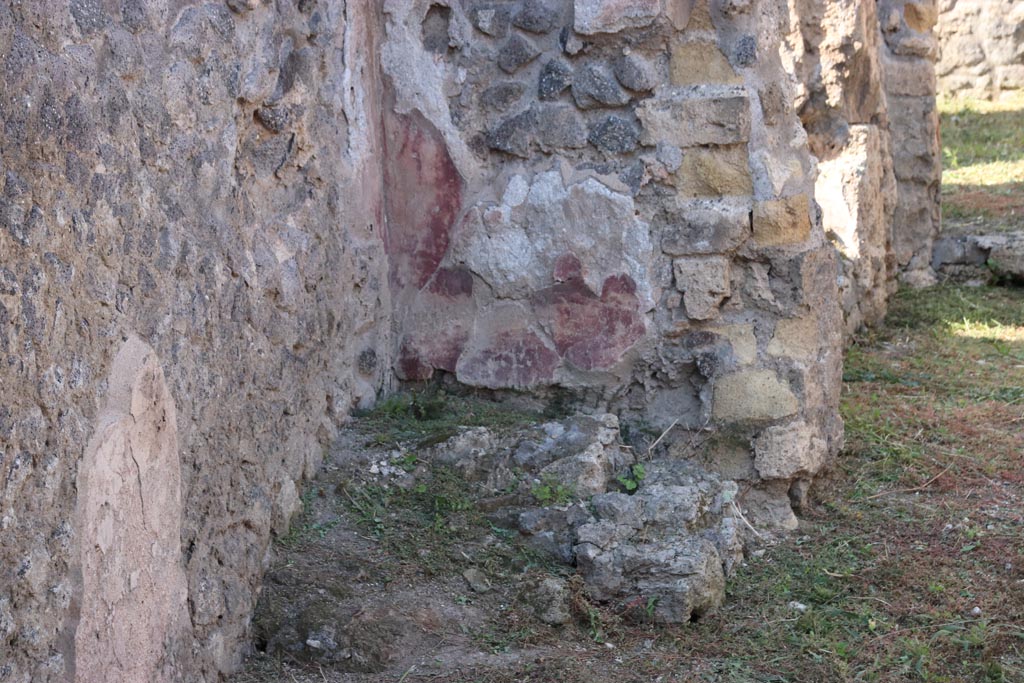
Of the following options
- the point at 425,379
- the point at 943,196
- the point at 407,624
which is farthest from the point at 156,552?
the point at 943,196

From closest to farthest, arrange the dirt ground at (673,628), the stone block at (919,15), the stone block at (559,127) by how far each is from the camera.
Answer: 1. the dirt ground at (673,628)
2. the stone block at (559,127)
3. the stone block at (919,15)

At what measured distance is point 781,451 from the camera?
329cm

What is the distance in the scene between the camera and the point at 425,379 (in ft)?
11.4

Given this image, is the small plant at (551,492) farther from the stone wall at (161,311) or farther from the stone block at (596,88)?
the stone block at (596,88)

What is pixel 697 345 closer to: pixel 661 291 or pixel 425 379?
pixel 661 291

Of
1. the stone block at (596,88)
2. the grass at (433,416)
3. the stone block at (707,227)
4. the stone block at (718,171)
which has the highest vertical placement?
the stone block at (596,88)

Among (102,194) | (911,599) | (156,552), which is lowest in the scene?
(911,599)

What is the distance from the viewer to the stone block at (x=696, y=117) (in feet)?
10.6

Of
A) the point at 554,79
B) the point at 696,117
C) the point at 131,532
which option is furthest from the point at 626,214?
the point at 131,532

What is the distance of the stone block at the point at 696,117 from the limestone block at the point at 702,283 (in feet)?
1.05

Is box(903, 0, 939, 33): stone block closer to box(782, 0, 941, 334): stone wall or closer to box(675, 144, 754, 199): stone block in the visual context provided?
box(782, 0, 941, 334): stone wall

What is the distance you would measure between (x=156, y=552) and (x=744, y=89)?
198 cm

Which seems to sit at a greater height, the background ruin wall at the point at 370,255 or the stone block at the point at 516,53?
the stone block at the point at 516,53

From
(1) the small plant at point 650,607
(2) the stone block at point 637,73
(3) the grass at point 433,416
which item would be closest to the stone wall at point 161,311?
(3) the grass at point 433,416
